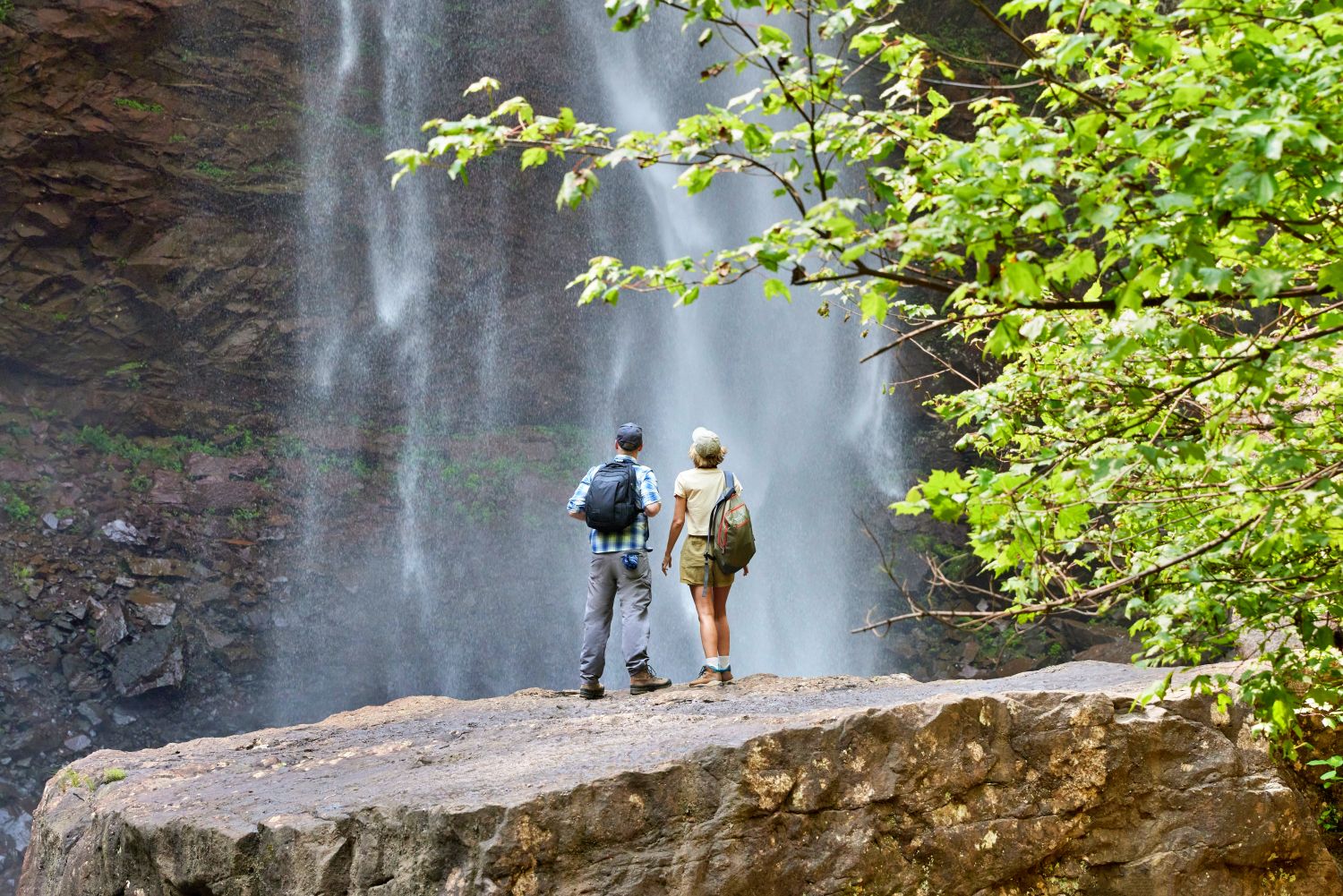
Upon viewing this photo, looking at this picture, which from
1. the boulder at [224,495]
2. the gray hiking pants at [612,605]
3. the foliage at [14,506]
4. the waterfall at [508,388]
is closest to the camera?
the gray hiking pants at [612,605]

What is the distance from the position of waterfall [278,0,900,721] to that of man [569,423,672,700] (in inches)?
335

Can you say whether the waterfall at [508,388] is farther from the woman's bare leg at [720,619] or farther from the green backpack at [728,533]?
the green backpack at [728,533]

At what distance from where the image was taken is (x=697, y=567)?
5609 mm

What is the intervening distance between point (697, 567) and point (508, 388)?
435 inches

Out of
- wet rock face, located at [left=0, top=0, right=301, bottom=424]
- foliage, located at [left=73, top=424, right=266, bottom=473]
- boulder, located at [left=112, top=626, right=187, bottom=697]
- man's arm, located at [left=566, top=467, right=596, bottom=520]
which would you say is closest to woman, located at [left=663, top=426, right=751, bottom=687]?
man's arm, located at [left=566, top=467, right=596, bottom=520]

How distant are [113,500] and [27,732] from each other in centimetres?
296

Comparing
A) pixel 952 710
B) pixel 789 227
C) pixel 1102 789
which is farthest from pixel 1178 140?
pixel 1102 789

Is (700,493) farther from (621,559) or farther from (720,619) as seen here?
(720,619)

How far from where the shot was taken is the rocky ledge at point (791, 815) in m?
2.84

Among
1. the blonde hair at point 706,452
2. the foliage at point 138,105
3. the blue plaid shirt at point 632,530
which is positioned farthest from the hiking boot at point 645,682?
the foliage at point 138,105

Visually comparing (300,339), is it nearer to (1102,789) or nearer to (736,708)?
(736,708)

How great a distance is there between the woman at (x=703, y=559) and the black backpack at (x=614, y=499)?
0.32 metres

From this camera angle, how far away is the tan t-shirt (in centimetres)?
560

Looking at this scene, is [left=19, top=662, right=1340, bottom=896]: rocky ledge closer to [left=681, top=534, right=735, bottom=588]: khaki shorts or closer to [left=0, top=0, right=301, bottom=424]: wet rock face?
[left=681, top=534, right=735, bottom=588]: khaki shorts
